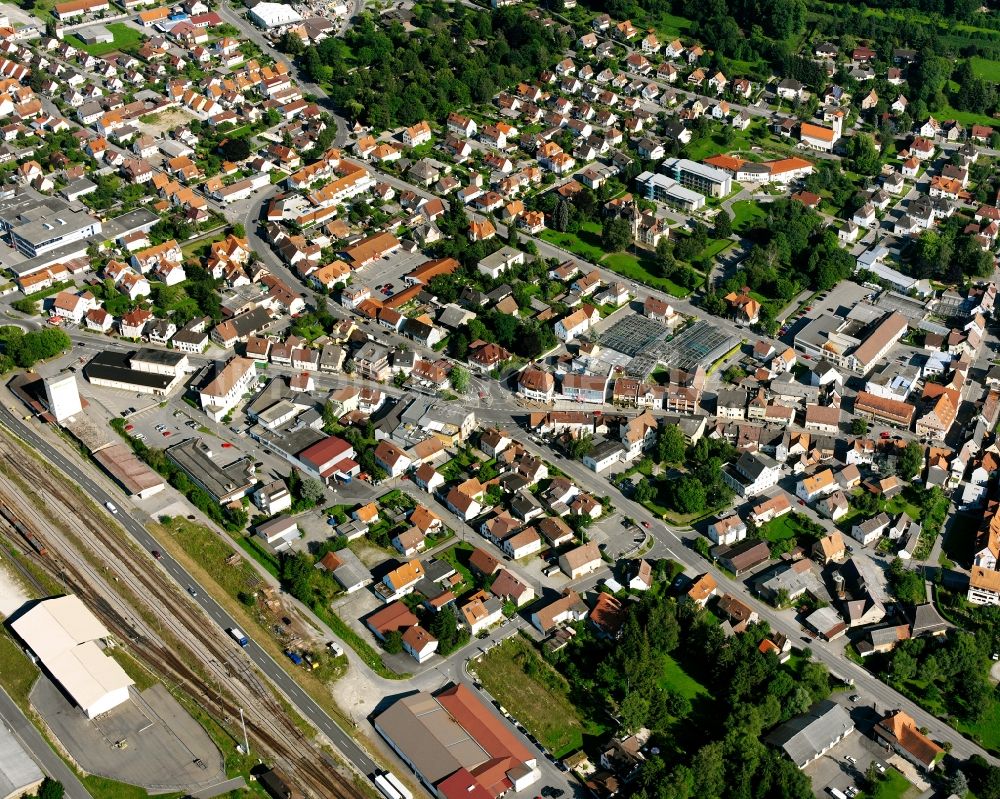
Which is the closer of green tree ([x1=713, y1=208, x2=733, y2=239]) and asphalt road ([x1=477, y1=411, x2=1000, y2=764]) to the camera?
asphalt road ([x1=477, y1=411, x2=1000, y2=764])

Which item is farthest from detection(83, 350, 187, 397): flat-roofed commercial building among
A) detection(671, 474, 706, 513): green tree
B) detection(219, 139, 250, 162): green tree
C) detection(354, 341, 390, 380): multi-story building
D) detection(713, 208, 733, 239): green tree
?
detection(713, 208, 733, 239): green tree

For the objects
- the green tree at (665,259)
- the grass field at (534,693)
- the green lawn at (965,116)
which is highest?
the green lawn at (965,116)

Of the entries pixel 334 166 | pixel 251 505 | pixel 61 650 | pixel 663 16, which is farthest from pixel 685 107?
pixel 61 650

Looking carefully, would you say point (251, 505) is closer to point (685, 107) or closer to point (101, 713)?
point (101, 713)

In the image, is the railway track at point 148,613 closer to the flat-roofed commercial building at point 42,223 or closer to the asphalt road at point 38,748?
the asphalt road at point 38,748

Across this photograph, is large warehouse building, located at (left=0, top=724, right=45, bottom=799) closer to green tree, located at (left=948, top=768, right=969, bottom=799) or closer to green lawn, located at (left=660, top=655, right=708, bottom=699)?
green lawn, located at (left=660, top=655, right=708, bottom=699)

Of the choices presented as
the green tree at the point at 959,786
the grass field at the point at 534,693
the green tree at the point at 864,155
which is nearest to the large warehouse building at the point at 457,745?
the grass field at the point at 534,693
